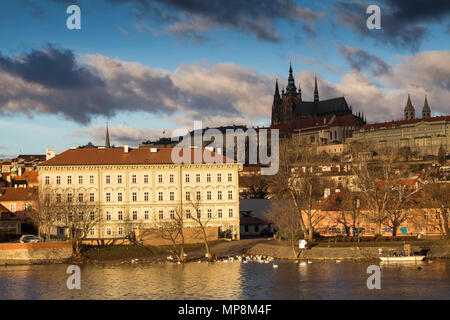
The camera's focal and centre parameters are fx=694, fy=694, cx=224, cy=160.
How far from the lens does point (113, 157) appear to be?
80688mm

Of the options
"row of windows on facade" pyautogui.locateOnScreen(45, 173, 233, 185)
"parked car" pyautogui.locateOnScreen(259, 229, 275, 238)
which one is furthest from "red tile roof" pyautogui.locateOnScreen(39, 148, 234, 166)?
"parked car" pyautogui.locateOnScreen(259, 229, 275, 238)

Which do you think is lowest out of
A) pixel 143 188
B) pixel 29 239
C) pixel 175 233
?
pixel 29 239

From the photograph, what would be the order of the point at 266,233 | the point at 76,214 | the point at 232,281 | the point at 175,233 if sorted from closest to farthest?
1. the point at 232,281
2. the point at 76,214
3. the point at 175,233
4. the point at 266,233

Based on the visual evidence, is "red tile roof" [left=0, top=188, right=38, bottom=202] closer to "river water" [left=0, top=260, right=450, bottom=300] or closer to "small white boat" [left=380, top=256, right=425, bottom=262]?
"river water" [left=0, top=260, right=450, bottom=300]

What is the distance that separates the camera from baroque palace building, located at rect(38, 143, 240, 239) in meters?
78.6

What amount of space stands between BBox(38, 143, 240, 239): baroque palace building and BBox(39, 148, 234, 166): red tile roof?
0.11 m

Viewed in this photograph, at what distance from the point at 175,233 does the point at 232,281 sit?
21439 mm

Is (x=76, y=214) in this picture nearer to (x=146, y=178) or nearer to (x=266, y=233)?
(x=146, y=178)

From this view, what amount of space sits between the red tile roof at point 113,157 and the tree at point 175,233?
7512 mm

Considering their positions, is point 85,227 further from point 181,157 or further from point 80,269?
point 181,157

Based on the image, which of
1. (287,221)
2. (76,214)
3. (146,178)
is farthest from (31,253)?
(287,221)

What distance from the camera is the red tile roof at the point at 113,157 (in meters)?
79.5

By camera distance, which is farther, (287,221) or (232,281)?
(287,221)

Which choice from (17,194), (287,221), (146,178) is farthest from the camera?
(17,194)
